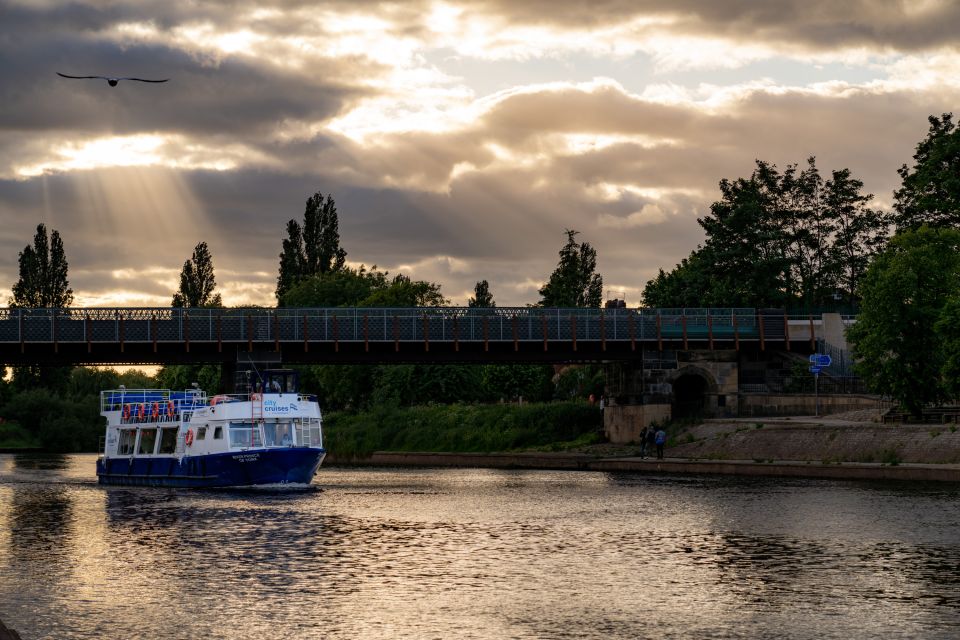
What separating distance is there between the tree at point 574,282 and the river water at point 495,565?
360 ft

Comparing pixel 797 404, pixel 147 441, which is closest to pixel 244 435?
pixel 147 441

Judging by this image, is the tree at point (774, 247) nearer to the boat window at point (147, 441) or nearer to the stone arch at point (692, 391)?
the stone arch at point (692, 391)

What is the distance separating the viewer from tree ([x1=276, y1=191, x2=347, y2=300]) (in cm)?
17450

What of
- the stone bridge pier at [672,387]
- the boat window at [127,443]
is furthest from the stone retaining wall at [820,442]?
the boat window at [127,443]

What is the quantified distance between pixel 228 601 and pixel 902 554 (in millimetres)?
18569

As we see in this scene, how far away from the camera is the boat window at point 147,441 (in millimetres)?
78812

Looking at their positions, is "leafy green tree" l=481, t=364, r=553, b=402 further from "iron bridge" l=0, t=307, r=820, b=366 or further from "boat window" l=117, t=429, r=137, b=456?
"boat window" l=117, t=429, r=137, b=456

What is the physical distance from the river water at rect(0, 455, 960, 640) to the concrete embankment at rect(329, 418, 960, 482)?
177 inches

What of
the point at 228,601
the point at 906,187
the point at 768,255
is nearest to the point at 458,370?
the point at 768,255

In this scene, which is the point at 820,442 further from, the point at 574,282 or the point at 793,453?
the point at 574,282

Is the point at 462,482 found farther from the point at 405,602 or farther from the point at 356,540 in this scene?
the point at 405,602

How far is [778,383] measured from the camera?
106 metres

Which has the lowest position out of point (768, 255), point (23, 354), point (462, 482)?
point (462, 482)

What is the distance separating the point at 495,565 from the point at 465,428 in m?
84.9
